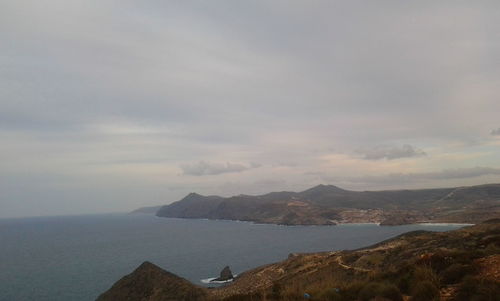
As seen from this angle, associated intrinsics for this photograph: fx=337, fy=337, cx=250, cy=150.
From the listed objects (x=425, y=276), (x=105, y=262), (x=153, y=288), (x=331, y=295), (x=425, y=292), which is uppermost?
(x=425, y=276)

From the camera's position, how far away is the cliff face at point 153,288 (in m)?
43.6

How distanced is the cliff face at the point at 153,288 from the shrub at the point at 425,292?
107 feet

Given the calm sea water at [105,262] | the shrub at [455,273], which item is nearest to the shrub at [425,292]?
the shrub at [455,273]

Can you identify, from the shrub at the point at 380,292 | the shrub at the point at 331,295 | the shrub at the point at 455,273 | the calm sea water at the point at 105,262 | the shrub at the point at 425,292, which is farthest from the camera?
the calm sea water at the point at 105,262

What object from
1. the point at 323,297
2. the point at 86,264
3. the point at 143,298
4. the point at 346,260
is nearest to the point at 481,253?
the point at 323,297

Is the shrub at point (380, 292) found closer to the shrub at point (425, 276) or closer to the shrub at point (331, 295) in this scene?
the shrub at point (331, 295)

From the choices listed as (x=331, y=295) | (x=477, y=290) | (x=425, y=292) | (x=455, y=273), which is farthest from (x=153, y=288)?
(x=477, y=290)

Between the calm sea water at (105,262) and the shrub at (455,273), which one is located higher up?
the shrub at (455,273)

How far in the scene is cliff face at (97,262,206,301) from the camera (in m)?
43.6

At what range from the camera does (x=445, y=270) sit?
16.5 meters

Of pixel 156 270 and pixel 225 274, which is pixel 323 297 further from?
pixel 225 274

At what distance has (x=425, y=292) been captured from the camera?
14023 millimetres

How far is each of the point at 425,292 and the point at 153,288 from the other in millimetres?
42346

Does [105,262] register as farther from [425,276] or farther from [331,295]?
[425,276]
